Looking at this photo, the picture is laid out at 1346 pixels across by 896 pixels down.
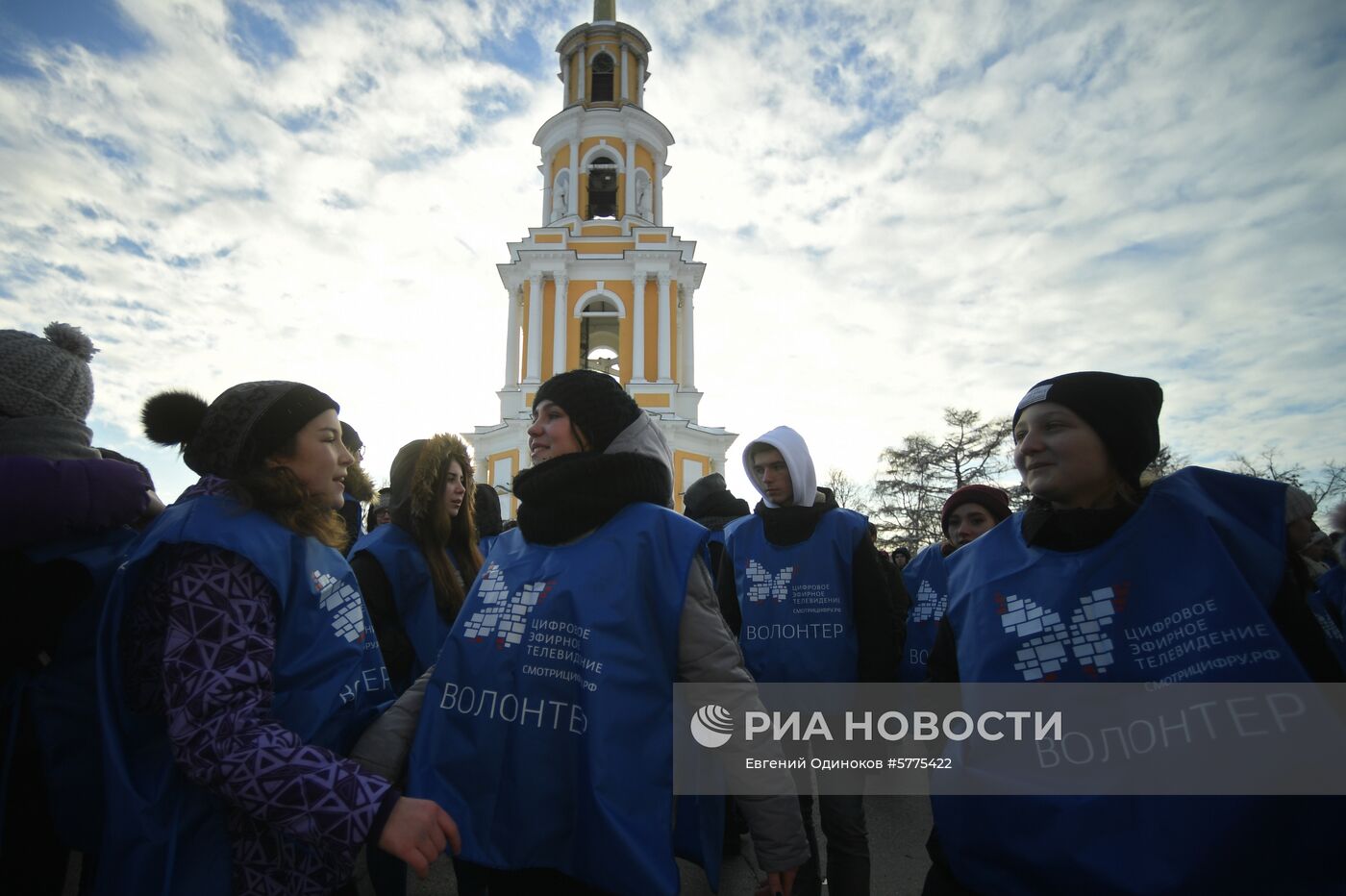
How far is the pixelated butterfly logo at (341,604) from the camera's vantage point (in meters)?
1.74

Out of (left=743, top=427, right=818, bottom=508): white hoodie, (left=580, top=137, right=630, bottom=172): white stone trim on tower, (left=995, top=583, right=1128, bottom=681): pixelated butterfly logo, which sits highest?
(left=580, top=137, right=630, bottom=172): white stone trim on tower

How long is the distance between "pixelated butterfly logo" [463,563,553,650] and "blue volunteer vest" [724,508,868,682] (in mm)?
1737

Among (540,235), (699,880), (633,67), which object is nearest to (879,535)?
(540,235)

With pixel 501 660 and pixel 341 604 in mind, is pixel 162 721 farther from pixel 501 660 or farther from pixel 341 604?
pixel 501 660

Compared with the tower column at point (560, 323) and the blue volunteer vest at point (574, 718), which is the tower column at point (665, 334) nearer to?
the tower column at point (560, 323)

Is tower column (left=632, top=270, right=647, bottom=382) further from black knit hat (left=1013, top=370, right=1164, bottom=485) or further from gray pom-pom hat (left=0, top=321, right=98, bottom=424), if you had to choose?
black knit hat (left=1013, top=370, right=1164, bottom=485)

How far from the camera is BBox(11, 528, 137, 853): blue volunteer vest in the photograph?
5.50 ft

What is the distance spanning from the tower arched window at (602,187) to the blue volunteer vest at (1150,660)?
27410 millimetres

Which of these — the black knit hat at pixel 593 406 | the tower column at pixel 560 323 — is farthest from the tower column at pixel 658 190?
the black knit hat at pixel 593 406

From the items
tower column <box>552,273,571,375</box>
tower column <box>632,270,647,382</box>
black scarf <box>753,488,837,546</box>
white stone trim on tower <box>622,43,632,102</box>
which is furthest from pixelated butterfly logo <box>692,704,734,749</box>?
white stone trim on tower <box>622,43,632,102</box>

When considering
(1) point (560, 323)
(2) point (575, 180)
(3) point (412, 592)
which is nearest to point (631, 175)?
(2) point (575, 180)

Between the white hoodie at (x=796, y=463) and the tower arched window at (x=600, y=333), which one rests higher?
the tower arched window at (x=600, y=333)

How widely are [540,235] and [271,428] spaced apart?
82.4ft

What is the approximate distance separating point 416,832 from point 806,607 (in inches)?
87.0
